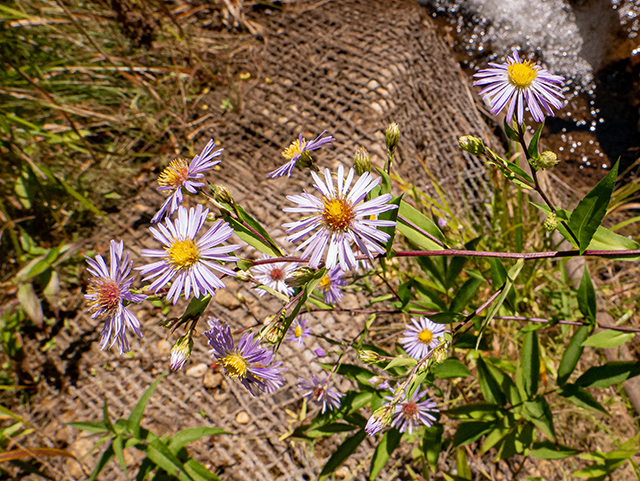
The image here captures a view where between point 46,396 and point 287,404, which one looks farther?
point 46,396

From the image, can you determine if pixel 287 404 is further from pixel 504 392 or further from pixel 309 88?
pixel 309 88

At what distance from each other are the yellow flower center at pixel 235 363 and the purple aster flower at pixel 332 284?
0.93 ft

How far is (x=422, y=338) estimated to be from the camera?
1.10 meters

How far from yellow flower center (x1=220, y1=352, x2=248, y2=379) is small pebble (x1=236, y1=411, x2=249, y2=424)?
2.28 ft

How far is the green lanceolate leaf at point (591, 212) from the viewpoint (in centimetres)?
61

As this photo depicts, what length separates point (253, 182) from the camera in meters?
1.75

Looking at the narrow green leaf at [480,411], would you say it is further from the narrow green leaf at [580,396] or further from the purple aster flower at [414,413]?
the narrow green leaf at [580,396]

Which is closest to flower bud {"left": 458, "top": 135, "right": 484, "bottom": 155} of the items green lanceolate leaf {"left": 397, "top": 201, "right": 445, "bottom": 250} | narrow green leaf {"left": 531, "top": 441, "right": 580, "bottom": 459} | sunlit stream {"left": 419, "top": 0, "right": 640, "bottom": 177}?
green lanceolate leaf {"left": 397, "top": 201, "right": 445, "bottom": 250}

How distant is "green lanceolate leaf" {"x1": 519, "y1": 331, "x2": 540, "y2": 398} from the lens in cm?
97

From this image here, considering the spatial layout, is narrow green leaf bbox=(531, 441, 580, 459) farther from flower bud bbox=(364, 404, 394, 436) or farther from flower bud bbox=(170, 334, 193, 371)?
flower bud bbox=(170, 334, 193, 371)

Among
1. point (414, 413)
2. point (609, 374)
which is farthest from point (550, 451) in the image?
point (414, 413)

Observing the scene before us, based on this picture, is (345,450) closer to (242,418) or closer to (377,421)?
(377,421)

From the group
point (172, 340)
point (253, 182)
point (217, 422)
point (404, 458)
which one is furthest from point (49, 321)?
point (404, 458)

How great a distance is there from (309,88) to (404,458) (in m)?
1.62
